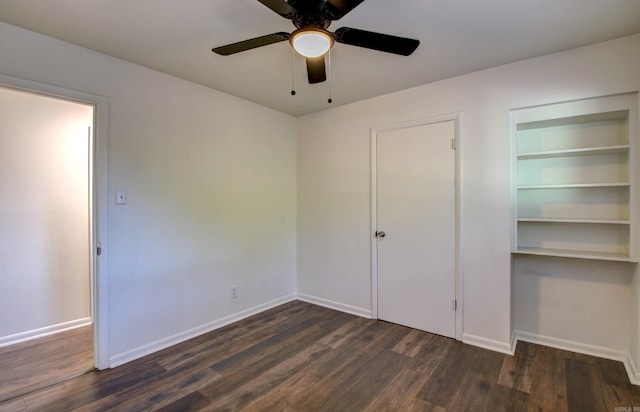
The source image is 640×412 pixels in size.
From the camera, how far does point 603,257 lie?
2262 millimetres

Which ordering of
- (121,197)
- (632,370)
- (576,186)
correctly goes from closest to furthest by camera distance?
(632,370) → (576,186) → (121,197)

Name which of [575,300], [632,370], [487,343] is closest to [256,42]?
[487,343]

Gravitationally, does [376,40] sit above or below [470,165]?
above

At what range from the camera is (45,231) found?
3061 mm

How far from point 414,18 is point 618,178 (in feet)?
6.59

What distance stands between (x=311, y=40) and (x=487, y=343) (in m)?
2.74

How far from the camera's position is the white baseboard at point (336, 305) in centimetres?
342

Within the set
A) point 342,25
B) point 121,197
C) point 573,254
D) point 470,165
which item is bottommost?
point 573,254

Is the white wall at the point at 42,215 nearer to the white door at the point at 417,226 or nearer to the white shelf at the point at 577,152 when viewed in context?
the white door at the point at 417,226

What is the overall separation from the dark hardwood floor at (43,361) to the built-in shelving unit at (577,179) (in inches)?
144

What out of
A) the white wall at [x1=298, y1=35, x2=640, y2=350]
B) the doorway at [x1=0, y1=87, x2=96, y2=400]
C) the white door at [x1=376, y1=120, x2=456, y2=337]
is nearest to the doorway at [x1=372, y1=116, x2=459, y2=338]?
the white door at [x1=376, y1=120, x2=456, y2=337]

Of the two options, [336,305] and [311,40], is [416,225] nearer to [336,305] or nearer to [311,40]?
[336,305]

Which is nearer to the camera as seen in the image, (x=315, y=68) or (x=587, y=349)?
(x=315, y=68)

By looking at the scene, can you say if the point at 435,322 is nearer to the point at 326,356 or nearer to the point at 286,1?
the point at 326,356
